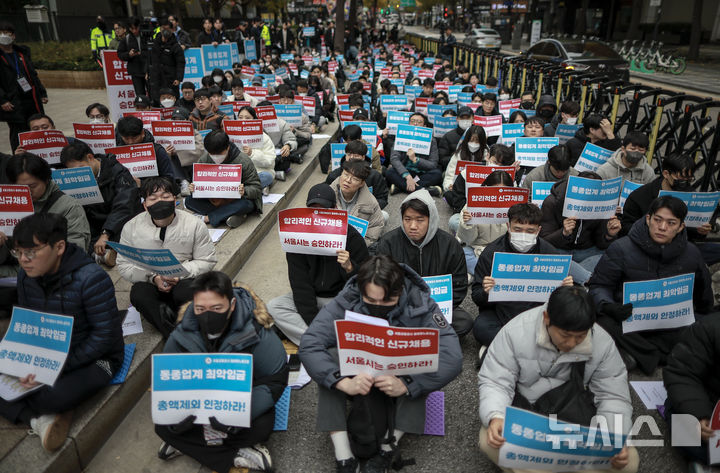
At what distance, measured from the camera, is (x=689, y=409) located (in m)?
2.70

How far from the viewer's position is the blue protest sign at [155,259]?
11.0 ft

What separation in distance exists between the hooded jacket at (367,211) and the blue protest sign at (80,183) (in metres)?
2.41

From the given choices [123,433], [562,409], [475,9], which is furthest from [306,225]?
[475,9]

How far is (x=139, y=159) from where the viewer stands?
5586 mm

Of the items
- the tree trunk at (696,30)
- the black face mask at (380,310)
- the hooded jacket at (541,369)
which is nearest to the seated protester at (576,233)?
the hooded jacket at (541,369)

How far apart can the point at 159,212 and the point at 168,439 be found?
5.64 ft

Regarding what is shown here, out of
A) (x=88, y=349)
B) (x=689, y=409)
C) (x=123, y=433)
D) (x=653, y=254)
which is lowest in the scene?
(x=123, y=433)

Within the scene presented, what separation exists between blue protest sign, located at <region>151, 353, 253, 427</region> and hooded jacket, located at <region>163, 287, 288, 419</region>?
20 centimetres

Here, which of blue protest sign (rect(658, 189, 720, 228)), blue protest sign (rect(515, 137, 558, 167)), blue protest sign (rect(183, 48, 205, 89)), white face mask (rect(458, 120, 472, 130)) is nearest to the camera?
blue protest sign (rect(658, 189, 720, 228))

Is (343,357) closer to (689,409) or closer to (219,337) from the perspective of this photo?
(219,337)

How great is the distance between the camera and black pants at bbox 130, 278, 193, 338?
3.72 metres

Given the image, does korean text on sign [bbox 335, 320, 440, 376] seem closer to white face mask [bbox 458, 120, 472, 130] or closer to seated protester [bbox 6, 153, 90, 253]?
seated protester [bbox 6, 153, 90, 253]

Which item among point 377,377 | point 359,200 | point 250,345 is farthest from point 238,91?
point 377,377

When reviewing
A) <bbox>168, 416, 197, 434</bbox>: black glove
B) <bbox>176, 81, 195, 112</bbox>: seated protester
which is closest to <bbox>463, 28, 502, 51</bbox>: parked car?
<bbox>176, 81, 195, 112</bbox>: seated protester
